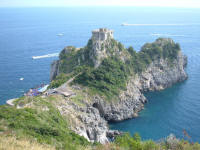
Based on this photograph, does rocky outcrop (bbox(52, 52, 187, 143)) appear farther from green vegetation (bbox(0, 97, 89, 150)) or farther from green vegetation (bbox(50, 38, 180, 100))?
green vegetation (bbox(0, 97, 89, 150))

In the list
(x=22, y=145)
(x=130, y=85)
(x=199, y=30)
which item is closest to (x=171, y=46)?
(x=130, y=85)

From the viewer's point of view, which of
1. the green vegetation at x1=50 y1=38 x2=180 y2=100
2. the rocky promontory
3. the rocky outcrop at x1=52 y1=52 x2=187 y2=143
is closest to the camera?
the rocky outcrop at x1=52 y1=52 x2=187 y2=143

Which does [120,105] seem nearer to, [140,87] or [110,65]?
[110,65]

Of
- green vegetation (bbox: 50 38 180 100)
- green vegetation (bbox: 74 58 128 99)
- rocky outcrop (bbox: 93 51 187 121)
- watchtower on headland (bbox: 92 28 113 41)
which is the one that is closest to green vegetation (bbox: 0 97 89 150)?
green vegetation (bbox: 74 58 128 99)

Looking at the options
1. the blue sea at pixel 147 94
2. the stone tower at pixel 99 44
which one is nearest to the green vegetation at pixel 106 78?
the stone tower at pixel 99 44

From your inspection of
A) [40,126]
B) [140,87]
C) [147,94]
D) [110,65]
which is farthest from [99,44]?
[40,126]

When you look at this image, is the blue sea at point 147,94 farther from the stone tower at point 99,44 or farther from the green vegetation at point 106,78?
the stone tower at point 99,44

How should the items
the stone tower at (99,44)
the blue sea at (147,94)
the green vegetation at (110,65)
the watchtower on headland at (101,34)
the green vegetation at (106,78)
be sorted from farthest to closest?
the watchtower on headland at (101,34), the stone tower at (99,44), the green vegetation at (110,65), the green vegetation at (106,78), the blue sea at (147,94)

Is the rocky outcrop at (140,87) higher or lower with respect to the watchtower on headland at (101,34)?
lower
